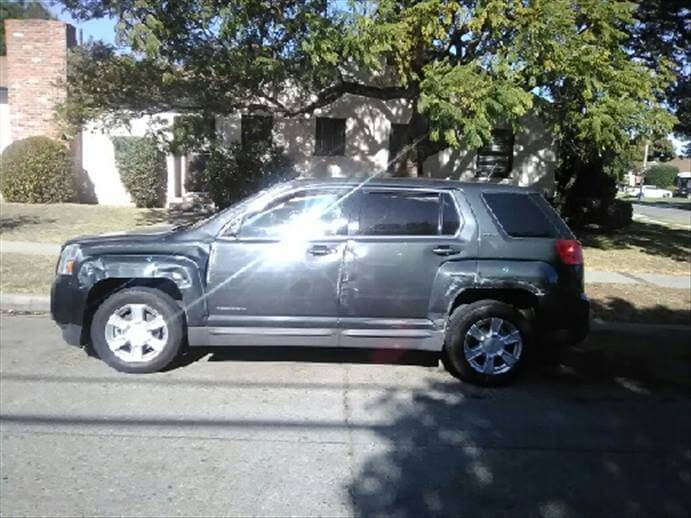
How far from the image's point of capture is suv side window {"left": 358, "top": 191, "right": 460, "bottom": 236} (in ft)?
18.7

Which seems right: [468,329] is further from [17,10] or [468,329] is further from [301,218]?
[17,10]

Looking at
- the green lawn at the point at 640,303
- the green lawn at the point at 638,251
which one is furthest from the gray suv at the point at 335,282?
the green lawn at the point at 638,251

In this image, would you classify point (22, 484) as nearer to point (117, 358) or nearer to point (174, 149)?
point (117, 358)

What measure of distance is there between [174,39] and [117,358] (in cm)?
757

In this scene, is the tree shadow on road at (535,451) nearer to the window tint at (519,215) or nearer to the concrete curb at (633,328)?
the window tint at (519,215)

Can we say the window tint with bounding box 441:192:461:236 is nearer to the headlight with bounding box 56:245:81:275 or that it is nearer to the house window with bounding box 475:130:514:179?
the headlight with bounding box 56:245:81:275

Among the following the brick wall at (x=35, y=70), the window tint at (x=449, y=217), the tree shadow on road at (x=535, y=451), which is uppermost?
the brick wall at (x=35, y=70)

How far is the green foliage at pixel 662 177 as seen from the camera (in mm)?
76500

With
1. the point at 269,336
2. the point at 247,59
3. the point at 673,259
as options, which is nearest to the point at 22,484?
the point at 269,336

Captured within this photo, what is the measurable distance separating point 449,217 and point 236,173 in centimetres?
1321

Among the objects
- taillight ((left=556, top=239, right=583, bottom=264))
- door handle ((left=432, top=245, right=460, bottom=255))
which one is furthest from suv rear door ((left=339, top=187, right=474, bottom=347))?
taillight ((left=556, top=239, right=583, bottom=264))

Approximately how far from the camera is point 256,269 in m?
5.54

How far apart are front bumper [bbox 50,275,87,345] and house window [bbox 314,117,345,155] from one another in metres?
15.0

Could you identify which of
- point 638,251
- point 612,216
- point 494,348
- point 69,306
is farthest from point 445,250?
point 612,216
